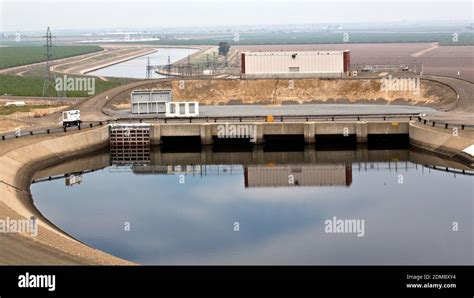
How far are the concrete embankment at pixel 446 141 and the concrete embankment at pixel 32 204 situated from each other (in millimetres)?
31766

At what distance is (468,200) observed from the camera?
5575cm

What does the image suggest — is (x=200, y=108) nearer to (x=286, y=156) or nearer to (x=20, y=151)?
(x=286, y=156)

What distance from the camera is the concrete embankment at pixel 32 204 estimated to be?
3912cm

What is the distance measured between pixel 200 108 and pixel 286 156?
1036 inches

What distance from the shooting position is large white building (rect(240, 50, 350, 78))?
110 metres

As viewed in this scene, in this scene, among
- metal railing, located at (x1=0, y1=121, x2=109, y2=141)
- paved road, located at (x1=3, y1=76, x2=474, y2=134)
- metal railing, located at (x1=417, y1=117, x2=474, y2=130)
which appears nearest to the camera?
metal railing, located at (x1=417, y1=117, x2=474, y2=130)

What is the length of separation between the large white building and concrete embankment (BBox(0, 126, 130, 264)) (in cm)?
3301

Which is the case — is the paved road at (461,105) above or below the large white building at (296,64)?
below

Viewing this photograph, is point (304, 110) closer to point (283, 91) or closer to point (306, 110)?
point (306, 110)

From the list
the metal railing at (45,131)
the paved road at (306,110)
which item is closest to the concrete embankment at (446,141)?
the paved road at (306,110)

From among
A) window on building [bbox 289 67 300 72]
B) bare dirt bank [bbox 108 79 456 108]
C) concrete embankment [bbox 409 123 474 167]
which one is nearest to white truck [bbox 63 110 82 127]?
bare dirt bank [bbox 108 79 456 108]

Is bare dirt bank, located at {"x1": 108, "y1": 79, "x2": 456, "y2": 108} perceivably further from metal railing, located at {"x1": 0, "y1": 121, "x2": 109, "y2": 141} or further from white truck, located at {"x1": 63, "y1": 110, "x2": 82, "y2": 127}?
white truck, located at {"x1": 63, "y1": 110, "x2": 82, "y2": 127}

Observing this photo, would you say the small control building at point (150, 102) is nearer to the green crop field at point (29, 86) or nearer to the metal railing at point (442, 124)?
the metal railing at point (442, 124)

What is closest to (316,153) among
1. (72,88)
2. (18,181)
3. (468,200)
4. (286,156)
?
(286,156)
